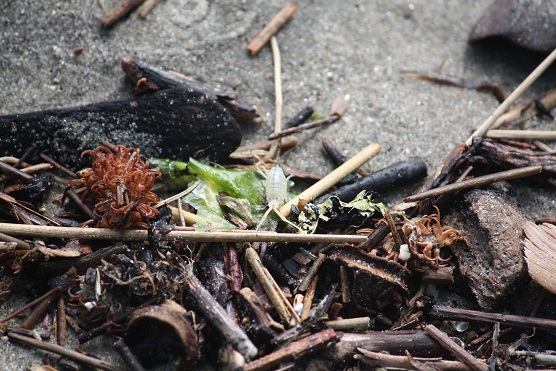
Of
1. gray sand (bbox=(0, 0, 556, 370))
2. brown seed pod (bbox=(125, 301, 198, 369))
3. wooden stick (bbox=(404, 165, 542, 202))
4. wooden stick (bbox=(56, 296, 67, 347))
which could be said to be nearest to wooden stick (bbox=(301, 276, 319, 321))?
brown seed pod (bbox=(125, 301, 198, 369))

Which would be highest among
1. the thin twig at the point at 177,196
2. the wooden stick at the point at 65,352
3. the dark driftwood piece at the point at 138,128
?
the dark driftwood piece at the point at 138,128

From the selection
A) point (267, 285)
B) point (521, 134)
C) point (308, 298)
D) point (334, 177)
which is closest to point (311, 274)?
point (308, 298)

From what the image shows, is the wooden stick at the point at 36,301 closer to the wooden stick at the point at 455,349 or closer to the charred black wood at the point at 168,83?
the charred black wood at the point at 168,83

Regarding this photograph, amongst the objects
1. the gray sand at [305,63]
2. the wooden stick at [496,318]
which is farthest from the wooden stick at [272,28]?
the wooden stick at [496,318]

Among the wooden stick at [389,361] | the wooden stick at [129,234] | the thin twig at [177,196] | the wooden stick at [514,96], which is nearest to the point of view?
the wooden stick at [389,361]

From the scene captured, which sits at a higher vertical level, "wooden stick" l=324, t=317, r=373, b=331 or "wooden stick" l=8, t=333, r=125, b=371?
"wooden stick" l=324, t=317, r=373, b=331

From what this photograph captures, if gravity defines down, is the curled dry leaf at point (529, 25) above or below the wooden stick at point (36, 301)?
above

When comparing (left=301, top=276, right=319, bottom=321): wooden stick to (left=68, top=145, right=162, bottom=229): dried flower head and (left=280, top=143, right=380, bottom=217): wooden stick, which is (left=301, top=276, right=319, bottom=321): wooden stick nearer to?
(left=280, top=143, right=380, bottom=217): wooden stick
